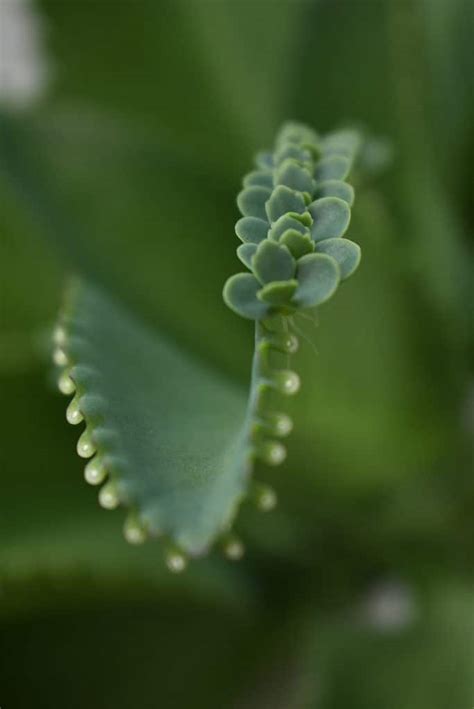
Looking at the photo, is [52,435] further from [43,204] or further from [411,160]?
[411,160]

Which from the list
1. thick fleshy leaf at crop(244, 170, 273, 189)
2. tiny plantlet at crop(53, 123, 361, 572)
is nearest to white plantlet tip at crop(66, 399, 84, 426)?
tiny plantlet at crop(53, 123, 361, 572)

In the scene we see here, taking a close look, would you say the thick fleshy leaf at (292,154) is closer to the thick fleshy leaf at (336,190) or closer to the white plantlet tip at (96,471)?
the thick fleshy leaf at (336,190)

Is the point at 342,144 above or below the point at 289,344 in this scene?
above

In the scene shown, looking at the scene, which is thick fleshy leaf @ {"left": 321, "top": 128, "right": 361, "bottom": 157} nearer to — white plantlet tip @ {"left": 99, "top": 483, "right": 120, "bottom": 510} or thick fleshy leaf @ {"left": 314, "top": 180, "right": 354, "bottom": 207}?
thick fleshy leaf @ {"left": 314, "top": 180, "right": 354, "bottom": 207}

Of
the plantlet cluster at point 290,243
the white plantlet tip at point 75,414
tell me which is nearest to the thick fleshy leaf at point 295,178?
the plantlet cluster at point 290,243

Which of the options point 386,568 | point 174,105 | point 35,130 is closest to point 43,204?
point 35,130

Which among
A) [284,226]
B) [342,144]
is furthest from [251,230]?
[342,144]

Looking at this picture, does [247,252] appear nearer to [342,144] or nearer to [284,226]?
[284,226]
